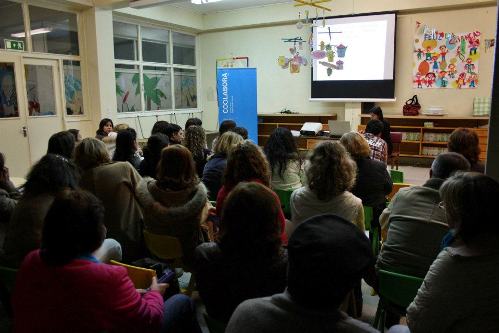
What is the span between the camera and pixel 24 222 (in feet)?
6.66

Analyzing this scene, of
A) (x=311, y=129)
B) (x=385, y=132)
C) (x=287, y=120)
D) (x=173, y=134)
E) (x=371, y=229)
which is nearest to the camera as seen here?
(x=371, y=229)

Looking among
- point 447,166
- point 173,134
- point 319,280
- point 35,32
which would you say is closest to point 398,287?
point 447,166

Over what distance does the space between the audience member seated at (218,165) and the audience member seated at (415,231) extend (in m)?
1.67

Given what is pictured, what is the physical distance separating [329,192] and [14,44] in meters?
6.18

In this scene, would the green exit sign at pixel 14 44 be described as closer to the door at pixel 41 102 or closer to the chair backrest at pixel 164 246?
the door at pixel 41 102

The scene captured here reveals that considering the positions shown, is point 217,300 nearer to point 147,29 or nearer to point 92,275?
point 92,275

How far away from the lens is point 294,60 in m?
8.77

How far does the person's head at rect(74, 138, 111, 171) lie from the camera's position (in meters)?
2.78

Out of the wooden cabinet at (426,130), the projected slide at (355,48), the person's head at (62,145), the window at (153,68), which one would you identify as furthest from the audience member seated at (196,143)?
the window at (153,68)

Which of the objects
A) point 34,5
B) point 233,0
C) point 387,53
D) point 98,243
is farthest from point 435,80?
point 98,243

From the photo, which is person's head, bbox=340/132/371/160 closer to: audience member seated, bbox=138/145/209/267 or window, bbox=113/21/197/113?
audience member seated, bbox=138/145/209/267

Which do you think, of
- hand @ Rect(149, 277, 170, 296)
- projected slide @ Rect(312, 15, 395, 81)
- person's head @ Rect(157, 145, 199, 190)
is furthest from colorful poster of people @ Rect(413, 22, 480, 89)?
hand @ Rect(149, 277, 170, 296)

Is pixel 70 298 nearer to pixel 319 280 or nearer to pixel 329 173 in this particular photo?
pixel 319 280

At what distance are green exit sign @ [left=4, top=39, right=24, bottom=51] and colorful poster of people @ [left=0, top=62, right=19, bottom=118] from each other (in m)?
0.28
